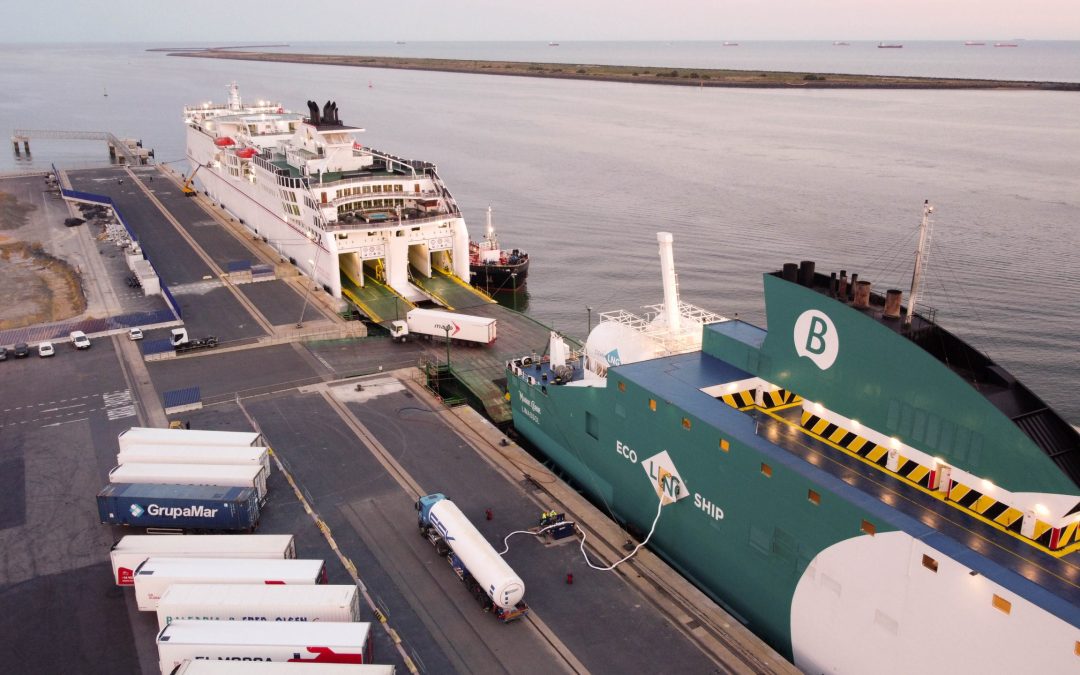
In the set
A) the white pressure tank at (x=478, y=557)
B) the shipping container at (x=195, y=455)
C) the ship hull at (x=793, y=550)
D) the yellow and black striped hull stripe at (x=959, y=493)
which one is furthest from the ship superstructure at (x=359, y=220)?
the yellow and black striped hull stripe at (x=959, y=493)

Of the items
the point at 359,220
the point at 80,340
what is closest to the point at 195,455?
the point at 80,340

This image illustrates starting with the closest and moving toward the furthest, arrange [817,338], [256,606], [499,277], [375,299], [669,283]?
[256,606] → [817,338] → [669,283] → [375,299] → [499,277]

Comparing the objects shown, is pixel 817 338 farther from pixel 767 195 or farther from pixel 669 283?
pixel 767 195

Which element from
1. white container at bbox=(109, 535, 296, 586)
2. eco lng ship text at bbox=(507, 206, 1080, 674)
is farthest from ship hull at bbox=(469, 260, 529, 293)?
white container at bbox=(109, 535, 296, 586)

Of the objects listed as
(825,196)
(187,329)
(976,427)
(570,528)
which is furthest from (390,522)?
(825,196)

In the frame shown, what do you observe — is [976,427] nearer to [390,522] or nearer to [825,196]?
[390,522]
